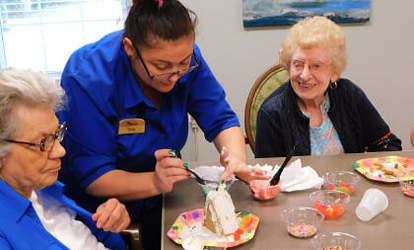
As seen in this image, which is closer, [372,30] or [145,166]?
[145,166]

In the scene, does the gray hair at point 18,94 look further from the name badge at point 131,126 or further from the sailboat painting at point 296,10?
the sailboat painting at point 296,10

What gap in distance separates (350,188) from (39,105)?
3.57ft

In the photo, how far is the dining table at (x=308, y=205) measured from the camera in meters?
1.27

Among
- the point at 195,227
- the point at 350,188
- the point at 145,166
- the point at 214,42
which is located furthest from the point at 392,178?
the point at 214,42

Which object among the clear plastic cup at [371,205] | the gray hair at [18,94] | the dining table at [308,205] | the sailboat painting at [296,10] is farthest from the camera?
the sailboat painting at [296,10]

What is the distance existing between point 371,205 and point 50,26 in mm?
2775

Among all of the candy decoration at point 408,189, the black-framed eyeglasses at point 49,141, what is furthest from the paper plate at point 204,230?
the candy decoration at point 408,189

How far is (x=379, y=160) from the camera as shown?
1841mm

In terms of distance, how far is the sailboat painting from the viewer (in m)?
3.20

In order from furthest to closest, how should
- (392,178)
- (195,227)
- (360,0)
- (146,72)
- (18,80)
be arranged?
(360,0), (392,178), (146,72), (195,227), (18,80)

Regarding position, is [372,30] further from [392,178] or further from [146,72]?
[146,72]

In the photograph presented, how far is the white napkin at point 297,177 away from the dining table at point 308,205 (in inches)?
0.7

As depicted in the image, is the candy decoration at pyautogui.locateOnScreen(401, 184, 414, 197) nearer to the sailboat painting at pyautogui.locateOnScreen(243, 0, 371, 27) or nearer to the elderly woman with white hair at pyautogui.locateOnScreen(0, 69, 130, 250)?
the elderly woman with white hair at pyautogui.locateOnScreen(0, 69, 130, 250)

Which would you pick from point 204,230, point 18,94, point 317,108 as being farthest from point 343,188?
point 18,94
